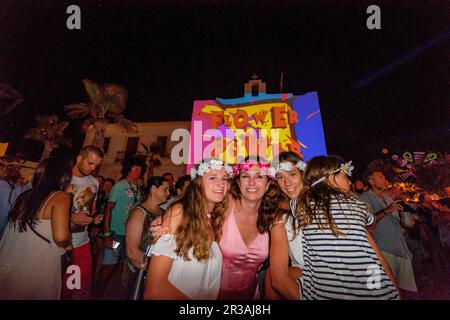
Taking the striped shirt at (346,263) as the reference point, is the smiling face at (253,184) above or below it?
above

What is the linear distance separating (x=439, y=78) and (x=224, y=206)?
15.8 ft

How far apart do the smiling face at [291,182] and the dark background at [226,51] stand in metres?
2.90

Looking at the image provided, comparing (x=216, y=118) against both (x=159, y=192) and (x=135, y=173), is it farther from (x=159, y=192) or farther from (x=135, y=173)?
(x=159, y=192)

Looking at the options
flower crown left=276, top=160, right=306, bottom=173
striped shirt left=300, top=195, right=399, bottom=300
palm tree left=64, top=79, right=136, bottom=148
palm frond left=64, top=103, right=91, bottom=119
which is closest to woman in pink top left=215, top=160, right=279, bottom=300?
flower crown left=276, top=160, right=306, bottom=173

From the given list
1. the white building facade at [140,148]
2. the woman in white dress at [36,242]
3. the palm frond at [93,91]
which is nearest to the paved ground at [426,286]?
the woman in white dress at [36,242]

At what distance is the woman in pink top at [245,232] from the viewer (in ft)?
7.55

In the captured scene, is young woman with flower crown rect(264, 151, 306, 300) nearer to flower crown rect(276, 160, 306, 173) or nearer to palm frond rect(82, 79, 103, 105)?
flower crown rect(276, 160, 306, 173)

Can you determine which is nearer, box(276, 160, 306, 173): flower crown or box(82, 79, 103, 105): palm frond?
box(276, 160, 306, 173): flower crown

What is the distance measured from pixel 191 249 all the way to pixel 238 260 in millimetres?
545

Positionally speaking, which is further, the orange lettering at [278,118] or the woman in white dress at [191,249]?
the orange lettering at [278,118]

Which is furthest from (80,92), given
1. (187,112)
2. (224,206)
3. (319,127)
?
(319,127)

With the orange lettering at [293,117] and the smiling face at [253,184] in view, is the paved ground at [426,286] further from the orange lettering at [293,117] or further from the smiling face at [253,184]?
the orange lettering at [293,117]

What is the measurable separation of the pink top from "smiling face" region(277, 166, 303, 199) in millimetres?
617

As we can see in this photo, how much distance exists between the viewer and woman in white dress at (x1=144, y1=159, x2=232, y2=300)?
1889 millimetres
